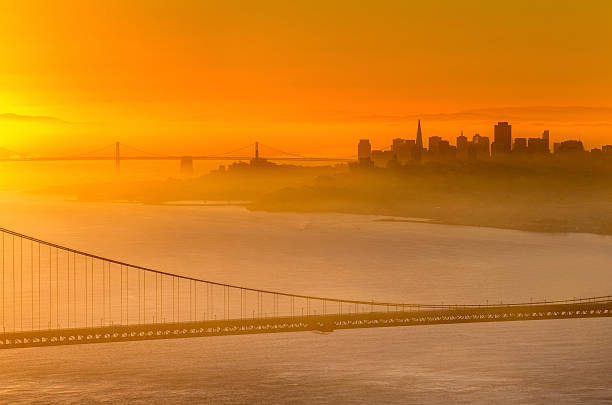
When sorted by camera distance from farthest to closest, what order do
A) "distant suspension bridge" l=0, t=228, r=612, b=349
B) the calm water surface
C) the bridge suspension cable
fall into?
the bridge suspension cable, "distant suspension bridge" l=0, t=228, r=612, b=349, the calm water surface

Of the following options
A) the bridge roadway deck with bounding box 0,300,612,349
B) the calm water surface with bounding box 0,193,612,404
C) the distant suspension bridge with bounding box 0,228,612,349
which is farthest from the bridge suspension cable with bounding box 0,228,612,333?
the calm water surface with bounding box 0,193,612,404

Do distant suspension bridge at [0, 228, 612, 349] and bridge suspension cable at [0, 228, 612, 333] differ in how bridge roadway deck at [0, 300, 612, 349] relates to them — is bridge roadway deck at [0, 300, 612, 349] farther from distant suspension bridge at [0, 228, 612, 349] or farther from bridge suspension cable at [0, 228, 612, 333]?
bridge suspension cable at [0, 228, 612, 333]

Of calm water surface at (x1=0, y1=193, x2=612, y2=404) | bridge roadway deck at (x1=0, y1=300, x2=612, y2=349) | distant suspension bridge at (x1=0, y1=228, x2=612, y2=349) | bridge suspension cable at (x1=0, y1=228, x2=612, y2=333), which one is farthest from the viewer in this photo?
bridge suspension cable at (x1=0, y1=228, x2=612, y2=333)

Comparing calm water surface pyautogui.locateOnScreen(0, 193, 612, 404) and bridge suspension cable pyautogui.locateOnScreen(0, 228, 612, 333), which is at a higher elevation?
bridge suspension cable pyautogui.locateOnScreen(0, 228, 612, 333)

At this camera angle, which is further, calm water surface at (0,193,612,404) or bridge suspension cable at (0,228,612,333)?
bridge suspension cable at (0,228,612,333)

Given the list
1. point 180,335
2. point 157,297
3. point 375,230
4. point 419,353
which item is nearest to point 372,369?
point 419,353

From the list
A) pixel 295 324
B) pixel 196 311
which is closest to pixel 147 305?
pixel 196 311

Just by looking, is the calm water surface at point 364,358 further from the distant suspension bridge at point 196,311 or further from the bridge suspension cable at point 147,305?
the bridge suspension cable at point 147,305

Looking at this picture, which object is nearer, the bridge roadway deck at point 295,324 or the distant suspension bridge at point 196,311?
the bridge roadway deck at point 295,324

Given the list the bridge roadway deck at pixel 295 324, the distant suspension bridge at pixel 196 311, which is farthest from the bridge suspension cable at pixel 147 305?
the bridge roadway deck at pixel 295 324

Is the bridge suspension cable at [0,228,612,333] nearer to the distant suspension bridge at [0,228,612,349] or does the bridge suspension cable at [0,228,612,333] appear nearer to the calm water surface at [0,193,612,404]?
the distant suspension bridge at [0,228,612,349]
